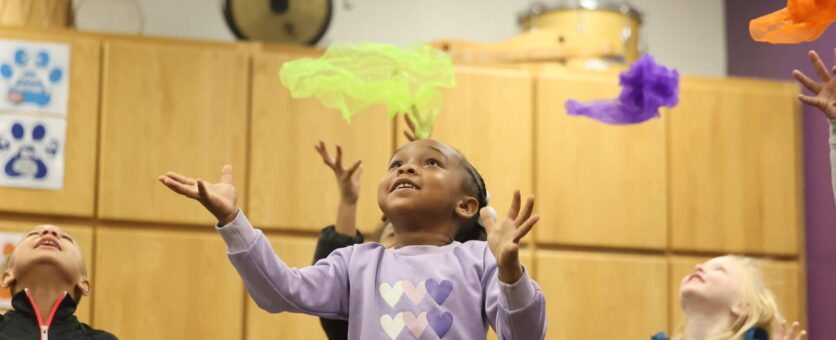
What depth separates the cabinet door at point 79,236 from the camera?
177 inches

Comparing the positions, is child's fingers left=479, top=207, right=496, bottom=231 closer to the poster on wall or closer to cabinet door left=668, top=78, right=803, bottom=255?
the poster on wall

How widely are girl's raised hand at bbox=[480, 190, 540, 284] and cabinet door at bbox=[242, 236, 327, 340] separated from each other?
8.40 ft

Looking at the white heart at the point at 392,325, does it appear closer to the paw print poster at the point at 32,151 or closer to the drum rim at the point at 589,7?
the paw print poster at the point at 32,151

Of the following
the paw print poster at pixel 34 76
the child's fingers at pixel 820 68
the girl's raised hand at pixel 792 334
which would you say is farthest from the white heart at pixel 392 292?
the paw print poster at pixel 34 76

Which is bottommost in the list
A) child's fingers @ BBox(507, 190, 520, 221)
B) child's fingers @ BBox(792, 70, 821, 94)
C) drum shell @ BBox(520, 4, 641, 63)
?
child's fingers @ BBox(507, 190, 520, 221)

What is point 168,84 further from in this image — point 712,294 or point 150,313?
point 712,294

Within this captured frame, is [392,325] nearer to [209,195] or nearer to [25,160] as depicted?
[209,195]

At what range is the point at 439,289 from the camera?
7.50 ft

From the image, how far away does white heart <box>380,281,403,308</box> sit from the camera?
2271 mm

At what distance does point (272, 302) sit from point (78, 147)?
8.35ft

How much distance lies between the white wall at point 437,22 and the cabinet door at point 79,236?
0.83 meters

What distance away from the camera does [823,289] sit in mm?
5105

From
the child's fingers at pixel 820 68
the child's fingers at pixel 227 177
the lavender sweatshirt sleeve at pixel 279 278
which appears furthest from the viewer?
the child's fingers at pixel 820 68

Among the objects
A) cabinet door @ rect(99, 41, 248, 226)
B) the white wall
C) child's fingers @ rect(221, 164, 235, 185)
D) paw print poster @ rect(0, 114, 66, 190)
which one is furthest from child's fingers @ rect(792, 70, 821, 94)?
paw print poster @ rect(0, 114, 66, 190)
